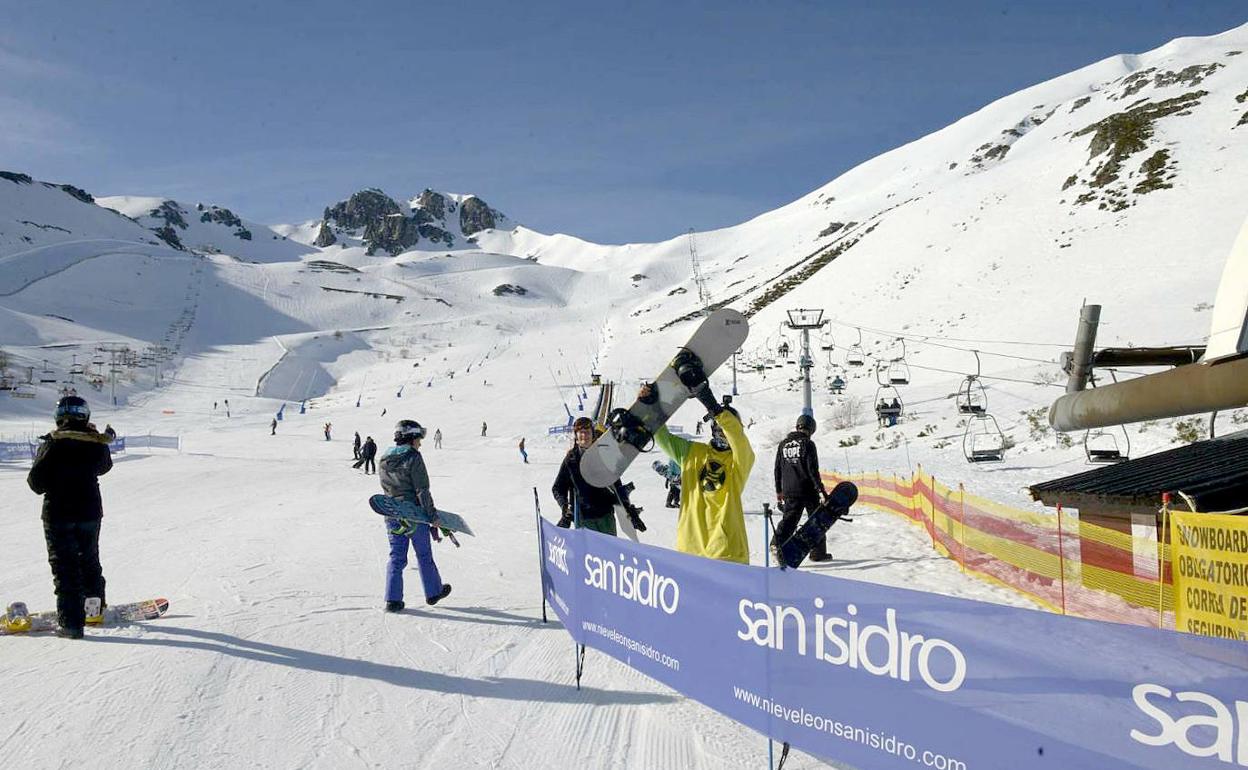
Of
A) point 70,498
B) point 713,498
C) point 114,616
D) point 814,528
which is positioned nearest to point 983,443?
point 713,498

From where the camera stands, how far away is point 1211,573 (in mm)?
5531

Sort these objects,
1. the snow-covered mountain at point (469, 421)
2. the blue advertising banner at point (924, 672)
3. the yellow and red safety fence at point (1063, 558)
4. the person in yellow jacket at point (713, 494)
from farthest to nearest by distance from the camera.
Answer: the yellow and red safety fence at point (1063, 558)
the person in yellow jacket at point (713, 494)
the snow-covered mountain at point (469, 421)
the blue advertising banner at point (924, 672)

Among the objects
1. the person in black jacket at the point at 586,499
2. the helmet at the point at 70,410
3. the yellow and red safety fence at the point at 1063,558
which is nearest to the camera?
the helmet at the point at 70,410

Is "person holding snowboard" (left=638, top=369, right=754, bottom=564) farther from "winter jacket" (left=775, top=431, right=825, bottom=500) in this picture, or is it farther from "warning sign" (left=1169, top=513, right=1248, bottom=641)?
"winter jacket" (left=775, top=431, right=825, bottom=500)

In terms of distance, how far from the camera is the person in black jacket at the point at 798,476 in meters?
9.17

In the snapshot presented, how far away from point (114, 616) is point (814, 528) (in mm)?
6014

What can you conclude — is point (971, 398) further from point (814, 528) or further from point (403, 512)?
point (814, 528)

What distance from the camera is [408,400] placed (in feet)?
192

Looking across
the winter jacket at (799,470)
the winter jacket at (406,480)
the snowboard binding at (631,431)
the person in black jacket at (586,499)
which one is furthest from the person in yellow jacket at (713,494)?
the winter jacket at (799,470)

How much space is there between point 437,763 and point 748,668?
5.87ft

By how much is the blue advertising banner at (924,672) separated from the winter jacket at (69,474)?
4.39m

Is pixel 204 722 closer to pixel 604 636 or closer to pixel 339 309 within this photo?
pixel 604 636

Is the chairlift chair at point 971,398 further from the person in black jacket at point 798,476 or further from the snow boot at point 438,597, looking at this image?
the snow boot at point 438,597

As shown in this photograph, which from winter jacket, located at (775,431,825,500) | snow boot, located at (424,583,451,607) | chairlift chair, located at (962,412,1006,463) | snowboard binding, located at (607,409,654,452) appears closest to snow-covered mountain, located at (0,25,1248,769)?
snow boot, located at (424,583,451,607)
